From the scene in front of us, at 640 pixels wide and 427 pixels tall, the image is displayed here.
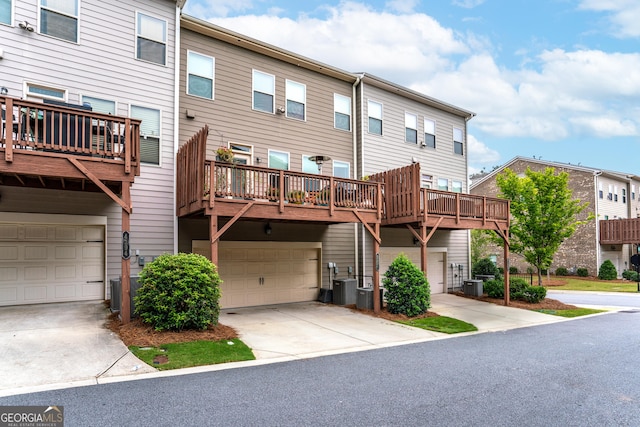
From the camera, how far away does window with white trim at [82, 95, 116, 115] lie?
1002 cm

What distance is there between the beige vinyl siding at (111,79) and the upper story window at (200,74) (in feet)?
2.02

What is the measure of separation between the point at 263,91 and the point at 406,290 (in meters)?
7.66

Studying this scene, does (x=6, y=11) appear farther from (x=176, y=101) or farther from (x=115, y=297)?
(x=115, y=297)

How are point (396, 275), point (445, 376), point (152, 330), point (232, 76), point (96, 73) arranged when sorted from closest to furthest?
point (445, 376), point (152, 330), point (96, 73), point (396, 275), point (232, 76)

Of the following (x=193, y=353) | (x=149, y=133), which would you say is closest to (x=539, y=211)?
(x=149, y=133)

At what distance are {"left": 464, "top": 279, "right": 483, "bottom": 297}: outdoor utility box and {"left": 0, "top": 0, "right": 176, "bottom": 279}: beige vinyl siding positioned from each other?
37.9 feet

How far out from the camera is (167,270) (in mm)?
7789

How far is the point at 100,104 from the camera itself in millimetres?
10164

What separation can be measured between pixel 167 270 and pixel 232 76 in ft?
23.2

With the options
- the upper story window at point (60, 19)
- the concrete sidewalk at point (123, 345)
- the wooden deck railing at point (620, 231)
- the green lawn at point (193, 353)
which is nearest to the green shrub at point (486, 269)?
the concrete sidewalk at point (123, 345)

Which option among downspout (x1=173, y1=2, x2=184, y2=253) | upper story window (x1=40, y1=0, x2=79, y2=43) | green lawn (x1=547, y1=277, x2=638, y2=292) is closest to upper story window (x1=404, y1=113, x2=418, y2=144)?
downspout (x1=173, y1=2, x2=184, y2=253)

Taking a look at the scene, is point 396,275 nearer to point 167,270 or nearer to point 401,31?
point 167,270

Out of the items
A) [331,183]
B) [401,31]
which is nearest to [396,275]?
[331,183]

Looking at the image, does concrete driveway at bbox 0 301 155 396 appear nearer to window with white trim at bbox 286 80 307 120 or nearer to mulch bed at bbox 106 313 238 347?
mulch bed at bbox 106 313 238 347
